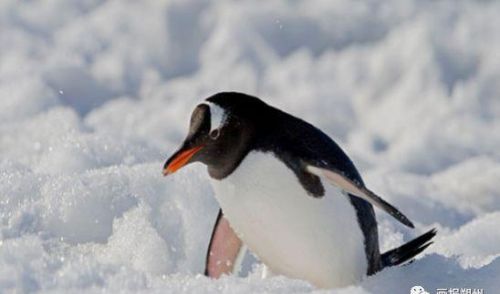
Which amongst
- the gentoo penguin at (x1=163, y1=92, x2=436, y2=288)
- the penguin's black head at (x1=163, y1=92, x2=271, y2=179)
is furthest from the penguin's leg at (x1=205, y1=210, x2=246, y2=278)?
the penguin's black head at (x1=163, y1=92, x2=271, y2=179)

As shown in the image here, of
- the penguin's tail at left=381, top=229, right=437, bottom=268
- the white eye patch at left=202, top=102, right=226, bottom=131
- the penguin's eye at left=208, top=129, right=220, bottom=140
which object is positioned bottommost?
the penguin's tail at left=381, top=229, right=437, bottom=268

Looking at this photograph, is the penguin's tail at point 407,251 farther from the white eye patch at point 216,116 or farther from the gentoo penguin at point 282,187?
the white eye patch at point 216,116

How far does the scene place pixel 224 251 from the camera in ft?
9.98

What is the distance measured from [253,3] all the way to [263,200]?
282 inches

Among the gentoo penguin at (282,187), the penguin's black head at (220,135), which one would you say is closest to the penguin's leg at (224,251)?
the gentoo penguin at (282,187)

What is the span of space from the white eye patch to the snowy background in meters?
0.46

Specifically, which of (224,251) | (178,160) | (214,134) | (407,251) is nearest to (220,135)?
(214,134)

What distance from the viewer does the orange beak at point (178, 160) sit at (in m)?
2.62

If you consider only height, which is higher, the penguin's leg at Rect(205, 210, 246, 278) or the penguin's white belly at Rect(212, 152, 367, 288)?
the penguin's white belly at Rect(212, 152, 367, 288)

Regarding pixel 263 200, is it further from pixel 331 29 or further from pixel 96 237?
pixel 331 29

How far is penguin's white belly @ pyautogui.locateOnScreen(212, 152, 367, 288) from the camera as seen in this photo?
8.88 ft

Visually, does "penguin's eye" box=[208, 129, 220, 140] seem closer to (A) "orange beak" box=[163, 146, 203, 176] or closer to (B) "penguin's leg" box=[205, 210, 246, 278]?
(A) "orange beak" box=[163, 146, 203, 176]

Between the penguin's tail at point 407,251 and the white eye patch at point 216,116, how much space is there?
0.71m

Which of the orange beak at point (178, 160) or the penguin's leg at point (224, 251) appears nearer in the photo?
the orange beak at point (178, 160)
